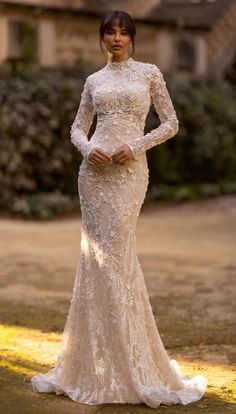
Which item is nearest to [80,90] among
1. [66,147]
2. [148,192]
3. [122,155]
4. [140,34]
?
[66,147]

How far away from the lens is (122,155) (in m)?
4.69

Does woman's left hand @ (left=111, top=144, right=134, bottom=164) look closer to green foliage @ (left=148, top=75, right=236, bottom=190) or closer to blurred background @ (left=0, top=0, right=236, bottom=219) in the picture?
blurred background @ (left=0, top=0, right=236, bottom=219)

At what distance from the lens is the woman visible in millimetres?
4750

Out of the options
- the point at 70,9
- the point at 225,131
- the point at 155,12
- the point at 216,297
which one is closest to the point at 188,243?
the point at 216,297

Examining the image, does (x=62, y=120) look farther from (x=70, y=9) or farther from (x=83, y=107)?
(x=83, y=107)

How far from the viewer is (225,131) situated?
751 inches

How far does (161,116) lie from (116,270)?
1.01 m

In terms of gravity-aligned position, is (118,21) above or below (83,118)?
above

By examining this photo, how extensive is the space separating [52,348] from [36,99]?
36.2ft

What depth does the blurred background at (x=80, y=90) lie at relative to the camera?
16.3 m

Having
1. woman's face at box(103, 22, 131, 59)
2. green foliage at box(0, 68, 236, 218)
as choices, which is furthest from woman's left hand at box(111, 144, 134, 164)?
A: green foliage at box(0, 68, 236, 218)

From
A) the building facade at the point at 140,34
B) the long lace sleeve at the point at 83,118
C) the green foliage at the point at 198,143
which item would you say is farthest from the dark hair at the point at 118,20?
the green foliage at the point at 198,143

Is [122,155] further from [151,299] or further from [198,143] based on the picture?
[198,143]

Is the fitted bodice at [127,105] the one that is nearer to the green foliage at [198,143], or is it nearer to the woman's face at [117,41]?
the woman's face at [117,41]
